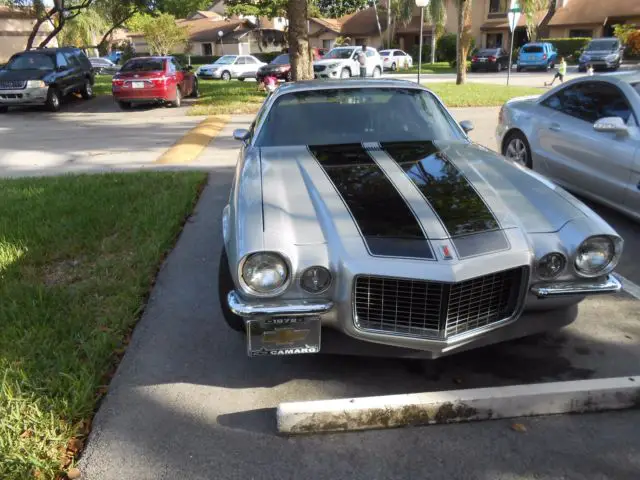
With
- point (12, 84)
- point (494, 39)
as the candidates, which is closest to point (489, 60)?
point (494, 39)

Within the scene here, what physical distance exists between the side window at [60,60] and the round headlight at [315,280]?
17392 mm

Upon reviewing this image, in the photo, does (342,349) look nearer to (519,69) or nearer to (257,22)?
(519,69)

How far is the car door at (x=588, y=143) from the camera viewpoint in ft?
17.1

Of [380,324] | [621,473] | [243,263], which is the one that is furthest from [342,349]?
[621,473]

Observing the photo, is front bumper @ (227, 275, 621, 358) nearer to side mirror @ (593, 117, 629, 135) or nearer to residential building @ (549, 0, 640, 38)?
side mirror @ (593, 117, 629, 135)

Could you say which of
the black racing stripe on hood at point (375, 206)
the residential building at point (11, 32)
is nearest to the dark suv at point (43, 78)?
the black racing stripe on hood at point (375, 206)

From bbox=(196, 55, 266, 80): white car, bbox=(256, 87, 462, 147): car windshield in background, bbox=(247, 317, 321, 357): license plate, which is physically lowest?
bbox=(196, 55, 266, 80): white car

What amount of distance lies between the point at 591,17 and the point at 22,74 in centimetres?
4212

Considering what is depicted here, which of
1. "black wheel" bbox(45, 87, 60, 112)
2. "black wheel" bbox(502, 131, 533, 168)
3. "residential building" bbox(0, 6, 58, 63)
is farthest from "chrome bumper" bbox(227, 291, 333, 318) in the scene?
"residential building" bbox(0, 6, 58, 63)

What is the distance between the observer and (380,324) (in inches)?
112

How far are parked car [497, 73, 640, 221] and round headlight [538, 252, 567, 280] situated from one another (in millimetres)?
2539

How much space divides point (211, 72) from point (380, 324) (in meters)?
31.0

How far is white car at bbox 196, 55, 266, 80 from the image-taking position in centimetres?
3150

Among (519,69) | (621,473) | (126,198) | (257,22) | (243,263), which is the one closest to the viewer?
(621,473)
